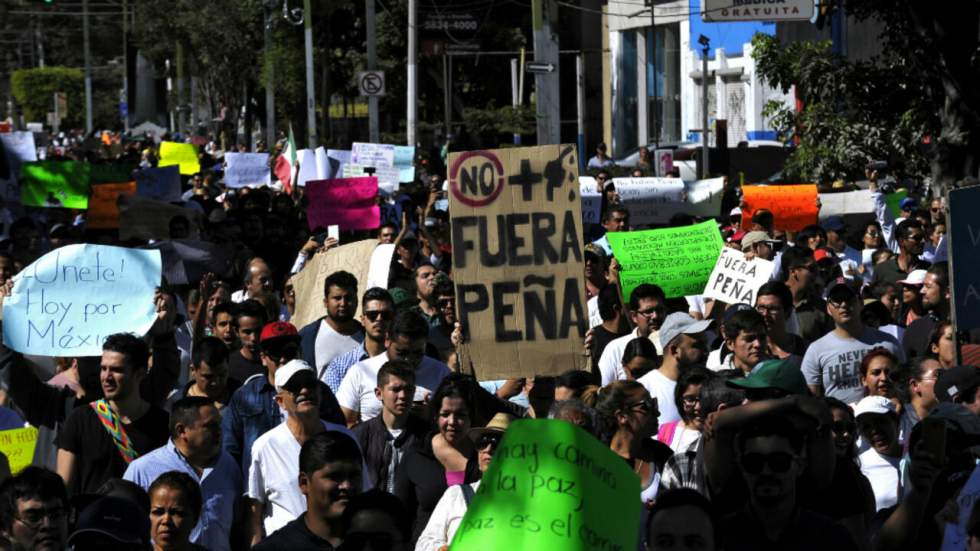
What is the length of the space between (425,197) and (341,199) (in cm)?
485

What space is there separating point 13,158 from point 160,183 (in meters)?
2.42

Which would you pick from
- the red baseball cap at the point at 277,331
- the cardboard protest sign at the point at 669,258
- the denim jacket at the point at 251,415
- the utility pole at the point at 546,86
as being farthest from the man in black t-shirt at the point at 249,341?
the utility pole at the point at 546,86

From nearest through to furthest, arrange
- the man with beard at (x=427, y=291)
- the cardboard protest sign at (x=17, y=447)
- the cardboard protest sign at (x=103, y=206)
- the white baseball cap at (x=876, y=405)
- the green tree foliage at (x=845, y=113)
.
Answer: the cardboard protest sign at (x=17, y=447) < the white baseball cap at (x=876, y=405) < the man with beard at (x=427, y=291) < the cardboard protest sign at (x=103, y=206) < the green tree foliage at (x=845, y=113)

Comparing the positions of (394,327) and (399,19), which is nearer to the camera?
(394,327)

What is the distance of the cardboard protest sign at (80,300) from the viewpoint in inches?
354

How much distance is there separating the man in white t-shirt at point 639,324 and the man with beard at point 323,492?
3.35 meters

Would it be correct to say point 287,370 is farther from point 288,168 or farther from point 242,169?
point 242,169

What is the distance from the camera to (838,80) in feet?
68.3

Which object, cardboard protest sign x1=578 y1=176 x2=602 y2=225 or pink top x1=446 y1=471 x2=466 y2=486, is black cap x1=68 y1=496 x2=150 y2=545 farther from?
cardboard protest sign x1=578 y1=176 x2=602 y2=225

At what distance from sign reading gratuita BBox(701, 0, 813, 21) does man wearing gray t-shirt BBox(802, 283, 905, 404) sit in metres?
10.9

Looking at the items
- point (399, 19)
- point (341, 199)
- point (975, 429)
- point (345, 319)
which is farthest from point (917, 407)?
point (399, 19)

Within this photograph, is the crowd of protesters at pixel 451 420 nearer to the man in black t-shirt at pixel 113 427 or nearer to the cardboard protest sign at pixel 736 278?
the man in black t-shirt at pixel 113 427

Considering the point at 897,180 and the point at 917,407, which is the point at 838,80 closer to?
the point at 897,180

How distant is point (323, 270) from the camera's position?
11.9m
